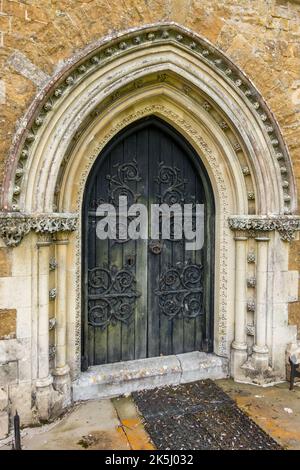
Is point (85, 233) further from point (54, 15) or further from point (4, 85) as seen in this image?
point (54, 15)

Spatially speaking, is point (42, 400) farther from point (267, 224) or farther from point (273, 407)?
point (267, 224)

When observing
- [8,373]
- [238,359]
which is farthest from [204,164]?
[8,373]

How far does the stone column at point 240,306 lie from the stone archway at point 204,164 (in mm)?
11

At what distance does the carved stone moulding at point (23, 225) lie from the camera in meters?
2.96

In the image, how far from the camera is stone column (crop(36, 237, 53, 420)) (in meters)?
3.20

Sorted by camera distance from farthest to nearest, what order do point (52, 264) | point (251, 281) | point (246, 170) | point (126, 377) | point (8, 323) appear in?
1. point (251, 281)
2. point (246, 170)
3. point (126, 377)
4. point (52, 264)
5. point (8, 323)

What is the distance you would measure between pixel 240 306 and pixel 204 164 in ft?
5.31

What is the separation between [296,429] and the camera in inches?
126

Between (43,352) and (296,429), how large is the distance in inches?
89.5

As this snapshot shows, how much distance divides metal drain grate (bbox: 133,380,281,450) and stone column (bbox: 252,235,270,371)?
557mm

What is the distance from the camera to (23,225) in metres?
3.02

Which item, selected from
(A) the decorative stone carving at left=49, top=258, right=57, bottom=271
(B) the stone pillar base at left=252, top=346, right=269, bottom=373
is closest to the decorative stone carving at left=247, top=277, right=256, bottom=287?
(B) the stone pillar base at left=252, top=346, right=269, bottom=373

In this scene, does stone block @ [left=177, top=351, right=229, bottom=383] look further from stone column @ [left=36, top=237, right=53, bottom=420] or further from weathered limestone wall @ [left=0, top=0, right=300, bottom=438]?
weathered limestone wall @ [left=0, top=0, right=300, bottom=438]

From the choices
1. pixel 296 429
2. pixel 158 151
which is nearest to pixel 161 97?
pixel 158 151
